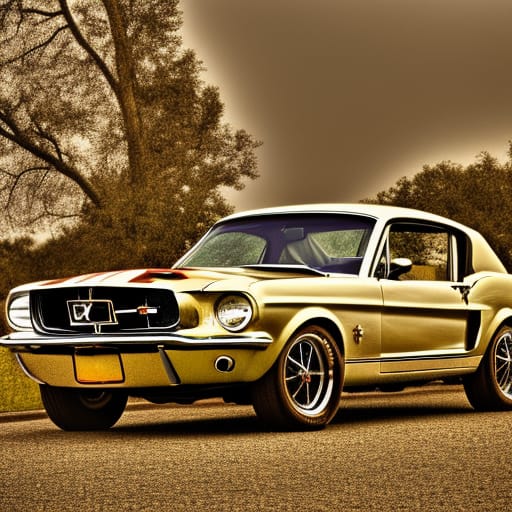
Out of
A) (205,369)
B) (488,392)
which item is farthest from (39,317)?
(488,392)

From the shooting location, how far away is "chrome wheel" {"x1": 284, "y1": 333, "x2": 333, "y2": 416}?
8950mm

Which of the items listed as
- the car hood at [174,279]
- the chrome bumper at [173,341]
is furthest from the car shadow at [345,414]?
the car hood at [174,279]

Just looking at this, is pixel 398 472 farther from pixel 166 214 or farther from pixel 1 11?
pixel 1 11

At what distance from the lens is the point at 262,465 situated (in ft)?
23.7

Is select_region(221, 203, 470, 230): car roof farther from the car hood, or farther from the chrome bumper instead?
the chrome bumper

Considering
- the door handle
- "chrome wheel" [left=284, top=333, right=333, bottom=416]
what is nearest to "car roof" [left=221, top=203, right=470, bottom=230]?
the door handle

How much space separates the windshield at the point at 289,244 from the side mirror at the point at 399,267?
289 mm

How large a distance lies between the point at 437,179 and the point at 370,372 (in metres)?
43.2

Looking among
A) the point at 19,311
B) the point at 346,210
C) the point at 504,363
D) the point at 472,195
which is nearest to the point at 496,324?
the point at 504,363

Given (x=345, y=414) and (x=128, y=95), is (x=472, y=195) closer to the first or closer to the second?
(x=128, y=95)

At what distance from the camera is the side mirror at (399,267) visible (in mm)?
9814

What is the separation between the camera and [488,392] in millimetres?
10977

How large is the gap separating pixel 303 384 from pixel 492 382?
2644mm

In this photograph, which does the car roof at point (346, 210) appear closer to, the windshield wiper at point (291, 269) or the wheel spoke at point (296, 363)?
the windshield wiper at point (291, 269)
